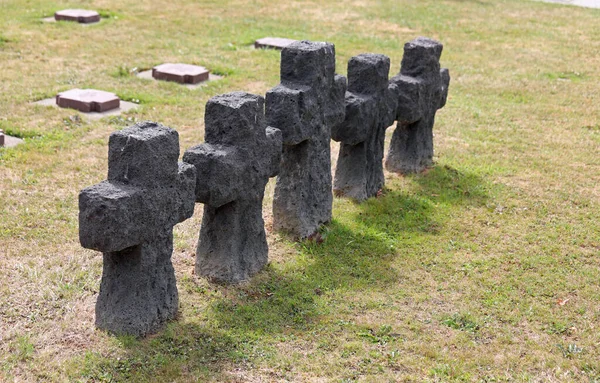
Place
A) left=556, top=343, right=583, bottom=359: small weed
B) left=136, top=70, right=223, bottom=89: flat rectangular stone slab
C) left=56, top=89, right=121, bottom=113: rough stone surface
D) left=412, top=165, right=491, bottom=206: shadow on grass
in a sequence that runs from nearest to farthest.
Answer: left=556, top=343, right=583, bottom=359: small weed → left=412, top=165, right=491, bottom=206: shadow on grass → left=56, top=89, right=121, bottom=113: rough stone surface → left=136, top=70, right=223, bottom=89: flat rectangular stone slab

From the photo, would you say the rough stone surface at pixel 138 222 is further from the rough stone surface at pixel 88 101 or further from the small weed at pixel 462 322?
the rough stone surface at pixel 88 101

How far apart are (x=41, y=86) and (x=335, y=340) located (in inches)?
273

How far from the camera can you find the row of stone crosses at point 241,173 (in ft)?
16.9

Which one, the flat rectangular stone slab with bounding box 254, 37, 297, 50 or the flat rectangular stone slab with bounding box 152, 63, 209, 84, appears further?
the flat rectangular stone slab with bounding box 254, 37, 297, 50

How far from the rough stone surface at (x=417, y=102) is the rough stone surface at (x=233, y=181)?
2.51 m

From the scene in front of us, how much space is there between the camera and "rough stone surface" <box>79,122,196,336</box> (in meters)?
4.98

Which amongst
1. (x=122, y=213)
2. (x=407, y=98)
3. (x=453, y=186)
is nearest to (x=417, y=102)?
(x=407, y=98)

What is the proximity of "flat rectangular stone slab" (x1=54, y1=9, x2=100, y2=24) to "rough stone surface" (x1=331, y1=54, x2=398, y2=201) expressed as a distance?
324 inches

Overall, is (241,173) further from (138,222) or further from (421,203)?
(421,203)

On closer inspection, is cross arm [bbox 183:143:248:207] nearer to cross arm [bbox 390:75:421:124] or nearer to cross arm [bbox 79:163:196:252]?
cross arm [bbox 79:163:196:252]

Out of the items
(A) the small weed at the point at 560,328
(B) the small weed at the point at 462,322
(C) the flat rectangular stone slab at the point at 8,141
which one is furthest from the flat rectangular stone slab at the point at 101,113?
(A) the small weed at the point at 560,328

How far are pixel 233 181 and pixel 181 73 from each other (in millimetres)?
6108

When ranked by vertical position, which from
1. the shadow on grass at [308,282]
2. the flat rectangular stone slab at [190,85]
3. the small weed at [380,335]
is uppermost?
the flat rectangular stone slab at [190,85]

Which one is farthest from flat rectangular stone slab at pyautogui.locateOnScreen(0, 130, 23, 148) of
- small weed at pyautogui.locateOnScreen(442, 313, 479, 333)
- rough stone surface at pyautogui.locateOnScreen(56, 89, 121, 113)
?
small weed at pyautogui.locateOnScreen(442, 313, 479, 333)
